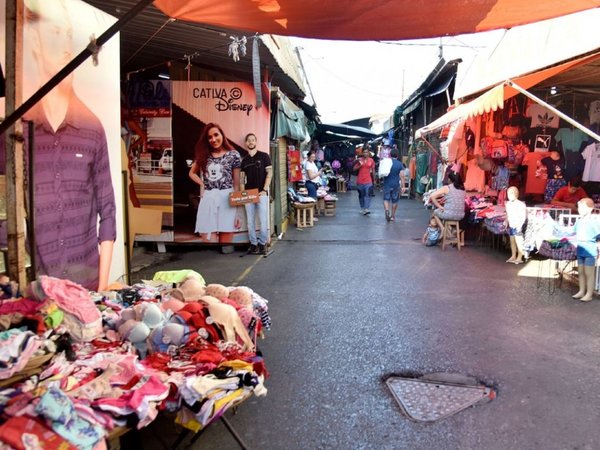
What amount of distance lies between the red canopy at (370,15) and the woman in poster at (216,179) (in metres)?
5.60

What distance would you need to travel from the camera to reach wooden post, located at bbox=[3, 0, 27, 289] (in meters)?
3.25

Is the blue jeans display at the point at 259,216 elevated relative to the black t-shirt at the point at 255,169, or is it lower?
lower

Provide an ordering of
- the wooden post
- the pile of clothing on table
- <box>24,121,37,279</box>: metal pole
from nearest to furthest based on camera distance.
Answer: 1. the pile of clothing on table
2. the wooden post
3. <box>24,121,37,279</box>: metal pole

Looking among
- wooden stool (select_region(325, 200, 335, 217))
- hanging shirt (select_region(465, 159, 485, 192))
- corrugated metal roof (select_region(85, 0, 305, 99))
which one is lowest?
wooden stool (select_region(325, 200, 335, 217))

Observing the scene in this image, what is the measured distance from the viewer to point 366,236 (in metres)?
12.0

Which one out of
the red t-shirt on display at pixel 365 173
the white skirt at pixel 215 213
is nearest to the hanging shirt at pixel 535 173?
the white skirt at pixel 215 213

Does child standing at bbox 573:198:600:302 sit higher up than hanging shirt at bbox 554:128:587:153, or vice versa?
hanging shirt at bbox 554:128:587:153

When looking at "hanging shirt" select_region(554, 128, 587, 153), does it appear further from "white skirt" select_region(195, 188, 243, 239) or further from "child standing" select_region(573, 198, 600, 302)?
"white skirt" select_region(195, 188, 243, 239)

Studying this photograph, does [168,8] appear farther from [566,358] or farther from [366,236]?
[366,236]

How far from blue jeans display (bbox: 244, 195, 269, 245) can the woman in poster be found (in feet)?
1.01

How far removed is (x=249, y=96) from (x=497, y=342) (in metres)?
6.21

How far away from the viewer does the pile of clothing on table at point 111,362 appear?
2.23 metres

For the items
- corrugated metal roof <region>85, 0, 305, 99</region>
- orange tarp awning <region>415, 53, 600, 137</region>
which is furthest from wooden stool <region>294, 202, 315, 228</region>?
orange tarp awning <region>415, 53, 600, 137</region>

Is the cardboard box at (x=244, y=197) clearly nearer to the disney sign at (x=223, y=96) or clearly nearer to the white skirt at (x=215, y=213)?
the white skirt at (x=215, y=213)
